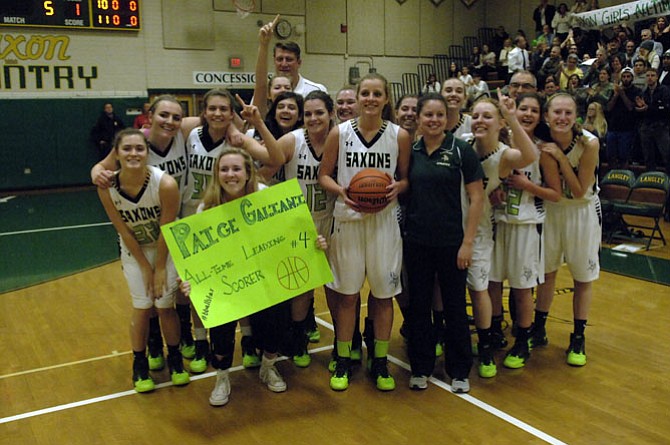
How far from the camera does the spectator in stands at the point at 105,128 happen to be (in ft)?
49.0

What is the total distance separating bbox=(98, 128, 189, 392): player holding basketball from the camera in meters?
3.99

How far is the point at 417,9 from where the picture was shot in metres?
19.9

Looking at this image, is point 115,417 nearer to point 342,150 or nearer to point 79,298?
point 342,150

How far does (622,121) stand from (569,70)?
2.39 metres

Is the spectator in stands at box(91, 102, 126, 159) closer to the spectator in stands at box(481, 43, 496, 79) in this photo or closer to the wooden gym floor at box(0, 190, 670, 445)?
the wooden gym floor at box(0, 190, 670, 445)

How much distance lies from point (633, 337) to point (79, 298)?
5219 millimetres

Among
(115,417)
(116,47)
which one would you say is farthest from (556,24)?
(115,417)

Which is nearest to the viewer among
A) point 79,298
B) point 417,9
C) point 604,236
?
point 79,298

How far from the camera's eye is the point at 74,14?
1448 cm

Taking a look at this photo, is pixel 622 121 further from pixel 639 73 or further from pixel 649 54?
pixel 649 54

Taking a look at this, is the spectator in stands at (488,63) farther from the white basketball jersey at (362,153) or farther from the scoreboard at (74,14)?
the white basketball jersey at (362,153)

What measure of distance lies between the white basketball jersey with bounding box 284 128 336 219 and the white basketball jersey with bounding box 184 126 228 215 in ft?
1.64

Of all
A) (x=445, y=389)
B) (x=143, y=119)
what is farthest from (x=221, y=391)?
(x=143, y=119)

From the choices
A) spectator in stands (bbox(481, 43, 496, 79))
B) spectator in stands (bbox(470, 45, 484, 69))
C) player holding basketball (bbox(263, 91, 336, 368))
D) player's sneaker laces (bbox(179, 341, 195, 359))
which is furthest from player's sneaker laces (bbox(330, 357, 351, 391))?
spectator in stands (bbox(470, 45, 484, 69))
